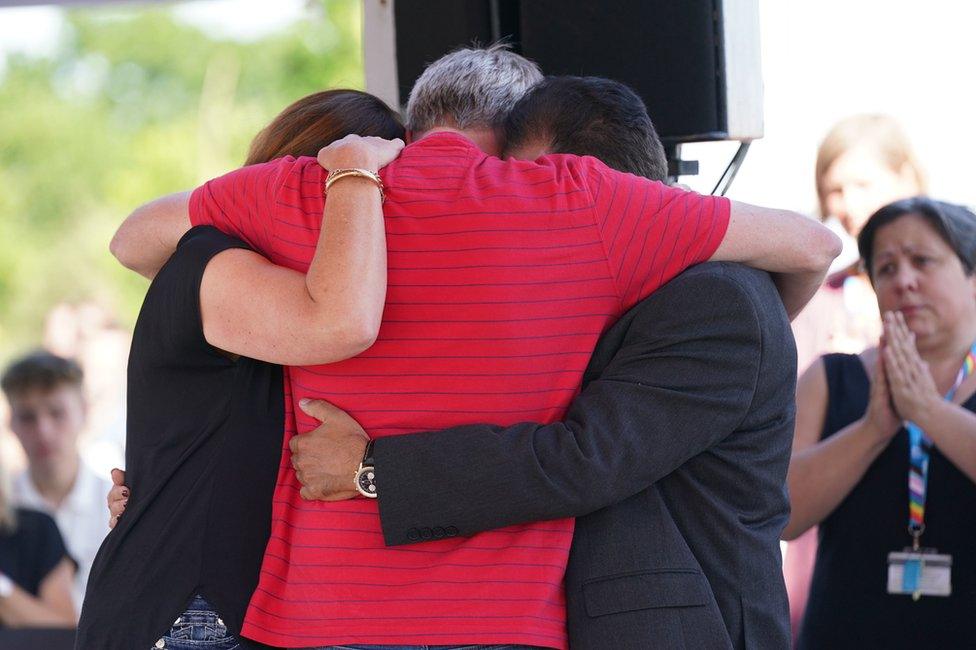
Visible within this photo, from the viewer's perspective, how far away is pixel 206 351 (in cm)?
164

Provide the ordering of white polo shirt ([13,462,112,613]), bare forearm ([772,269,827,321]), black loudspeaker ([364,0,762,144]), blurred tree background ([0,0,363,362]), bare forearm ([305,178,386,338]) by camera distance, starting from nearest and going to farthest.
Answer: bare forearm ([305,178,386,338]) → bare forearm ([772,269,827,321]) → black loudspeaker ([364,0,762,144]) → white polo shirt ([13,462,112,613]) → blurred tree background ([0,0,363,362])

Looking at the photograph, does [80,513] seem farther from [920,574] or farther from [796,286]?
[796,286]

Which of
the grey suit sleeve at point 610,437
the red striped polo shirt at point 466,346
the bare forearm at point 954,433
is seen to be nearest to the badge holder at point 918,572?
the bare forearm at point 954,433

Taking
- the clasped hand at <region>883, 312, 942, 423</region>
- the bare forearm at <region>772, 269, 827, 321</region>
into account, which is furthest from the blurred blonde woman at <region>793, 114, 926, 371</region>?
the bare forearm at <region>772, 269, 827, 321</region>

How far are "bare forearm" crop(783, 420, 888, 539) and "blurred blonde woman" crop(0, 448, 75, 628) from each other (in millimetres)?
2697

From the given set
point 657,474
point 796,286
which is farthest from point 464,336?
point 796,286

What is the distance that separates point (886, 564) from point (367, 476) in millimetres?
1308

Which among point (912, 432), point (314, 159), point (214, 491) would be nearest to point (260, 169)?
point (314, 159)

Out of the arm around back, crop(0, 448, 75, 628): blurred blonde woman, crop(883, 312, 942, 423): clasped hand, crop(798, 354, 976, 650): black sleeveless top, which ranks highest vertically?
the arm around back

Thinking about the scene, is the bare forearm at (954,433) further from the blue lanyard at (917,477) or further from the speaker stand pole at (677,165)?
the speaker stand pole at (677,165)

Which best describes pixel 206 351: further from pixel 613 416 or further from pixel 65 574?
pixel 65 574

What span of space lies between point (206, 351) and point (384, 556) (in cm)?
37

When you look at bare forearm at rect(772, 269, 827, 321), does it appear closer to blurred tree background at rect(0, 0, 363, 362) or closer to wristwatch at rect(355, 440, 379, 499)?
wristwatch at rect(355, 440, 379, 499)

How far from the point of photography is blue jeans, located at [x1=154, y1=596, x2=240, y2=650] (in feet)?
5.14
